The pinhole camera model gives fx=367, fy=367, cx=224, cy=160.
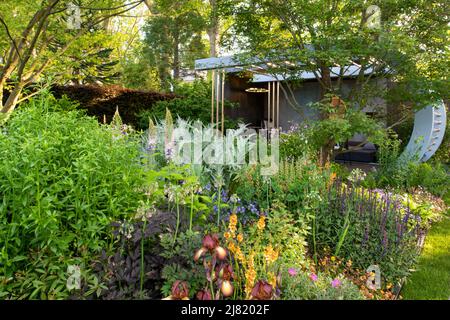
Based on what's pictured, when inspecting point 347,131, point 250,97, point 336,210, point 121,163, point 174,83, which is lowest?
point 336,210

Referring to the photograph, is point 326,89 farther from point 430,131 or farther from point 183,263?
point 183,263

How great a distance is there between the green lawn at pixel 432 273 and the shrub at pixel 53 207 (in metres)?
2.14

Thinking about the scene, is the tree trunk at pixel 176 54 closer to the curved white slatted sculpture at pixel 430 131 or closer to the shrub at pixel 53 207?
the curved white slatted sculpture at pixel 430 131

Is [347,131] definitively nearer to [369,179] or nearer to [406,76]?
[369,179]

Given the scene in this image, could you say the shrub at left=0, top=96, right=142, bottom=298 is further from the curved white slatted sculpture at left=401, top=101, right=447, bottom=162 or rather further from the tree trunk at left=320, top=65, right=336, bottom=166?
the curved white slatted sculpture at left=401, top=101, right=447, bottom=162

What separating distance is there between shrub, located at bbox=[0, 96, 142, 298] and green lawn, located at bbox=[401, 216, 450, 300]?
2.14m

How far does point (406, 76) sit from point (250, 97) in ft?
27.9

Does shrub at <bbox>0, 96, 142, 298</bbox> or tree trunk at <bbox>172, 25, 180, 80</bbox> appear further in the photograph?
tree trunk at <bbox>172, 25, 180, 80</bbox>

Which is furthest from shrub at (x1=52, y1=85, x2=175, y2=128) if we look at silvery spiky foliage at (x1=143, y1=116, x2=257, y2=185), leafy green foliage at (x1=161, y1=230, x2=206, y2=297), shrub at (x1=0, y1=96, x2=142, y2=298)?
leafy green foliage at (x1=161, y1=230, x2=206, y2=297)

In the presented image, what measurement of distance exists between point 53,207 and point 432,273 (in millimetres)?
2910

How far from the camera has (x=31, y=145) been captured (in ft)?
6.09

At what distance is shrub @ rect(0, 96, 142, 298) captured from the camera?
5.68 feet

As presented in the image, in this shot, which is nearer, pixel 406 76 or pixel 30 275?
pixel 30 275
